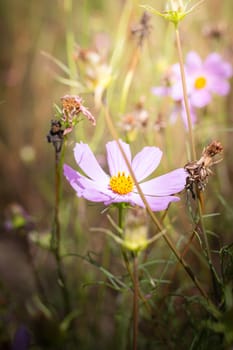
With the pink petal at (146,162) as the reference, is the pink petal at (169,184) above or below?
below

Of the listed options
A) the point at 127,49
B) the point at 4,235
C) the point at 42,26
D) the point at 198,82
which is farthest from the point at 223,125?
the point at 42,26

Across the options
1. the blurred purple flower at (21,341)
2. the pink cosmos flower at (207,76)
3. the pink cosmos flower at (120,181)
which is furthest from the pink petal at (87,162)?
the pink cosmos flower at (207,76)

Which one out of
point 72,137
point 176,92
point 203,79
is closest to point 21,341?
point 176,92

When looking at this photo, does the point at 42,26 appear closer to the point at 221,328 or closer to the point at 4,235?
the point at 4,235

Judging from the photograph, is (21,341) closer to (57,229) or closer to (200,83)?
(57,229)

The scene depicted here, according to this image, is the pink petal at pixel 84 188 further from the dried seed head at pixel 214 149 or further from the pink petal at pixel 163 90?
the pink petal at pixel 163 90

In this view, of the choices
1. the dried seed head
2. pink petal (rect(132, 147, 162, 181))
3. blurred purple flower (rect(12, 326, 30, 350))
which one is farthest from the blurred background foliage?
the dried seed head

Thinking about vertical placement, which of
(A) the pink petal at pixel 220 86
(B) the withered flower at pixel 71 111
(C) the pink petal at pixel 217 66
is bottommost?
(B) the withered flower at pixel 71 111
